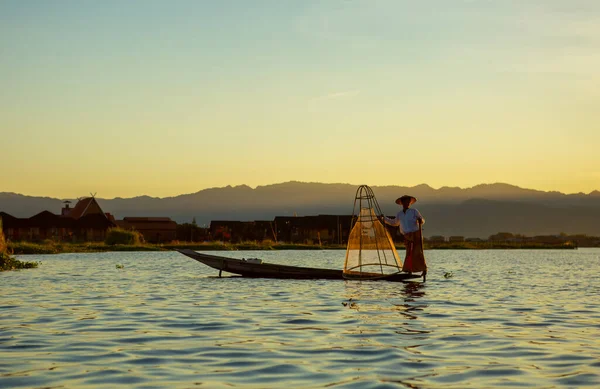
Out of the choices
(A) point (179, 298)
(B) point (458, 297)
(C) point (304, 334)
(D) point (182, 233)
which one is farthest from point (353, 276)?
(D) point (182, 233)

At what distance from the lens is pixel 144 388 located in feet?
27.6

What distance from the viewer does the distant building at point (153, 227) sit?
109m

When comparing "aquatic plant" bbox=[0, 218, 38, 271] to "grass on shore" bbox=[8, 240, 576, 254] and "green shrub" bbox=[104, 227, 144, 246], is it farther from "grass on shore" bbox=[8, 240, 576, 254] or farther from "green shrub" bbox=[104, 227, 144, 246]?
"green shrub" bbox=[104, 227, 144, 246]

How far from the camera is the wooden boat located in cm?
2636

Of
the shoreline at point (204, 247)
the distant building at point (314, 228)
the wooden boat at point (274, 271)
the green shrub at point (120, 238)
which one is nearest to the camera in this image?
the wooden boat at point (274, 271)

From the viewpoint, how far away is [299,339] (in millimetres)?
12367

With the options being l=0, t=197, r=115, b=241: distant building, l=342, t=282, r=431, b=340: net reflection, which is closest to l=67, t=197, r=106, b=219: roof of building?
l=0, t=197, r=115, b=241: distant building

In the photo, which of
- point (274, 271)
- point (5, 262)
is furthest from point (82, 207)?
point (274, 271)

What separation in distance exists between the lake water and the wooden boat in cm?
314

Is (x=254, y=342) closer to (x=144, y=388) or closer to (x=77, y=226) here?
(x=144, y=388)

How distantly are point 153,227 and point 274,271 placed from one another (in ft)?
287

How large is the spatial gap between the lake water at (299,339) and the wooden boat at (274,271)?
124 inches

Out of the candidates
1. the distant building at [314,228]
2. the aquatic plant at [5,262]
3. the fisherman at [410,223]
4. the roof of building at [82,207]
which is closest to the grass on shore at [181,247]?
the distant building at [314,228]

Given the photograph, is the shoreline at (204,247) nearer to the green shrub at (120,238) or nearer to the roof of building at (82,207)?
the green shrub at (120,238)
